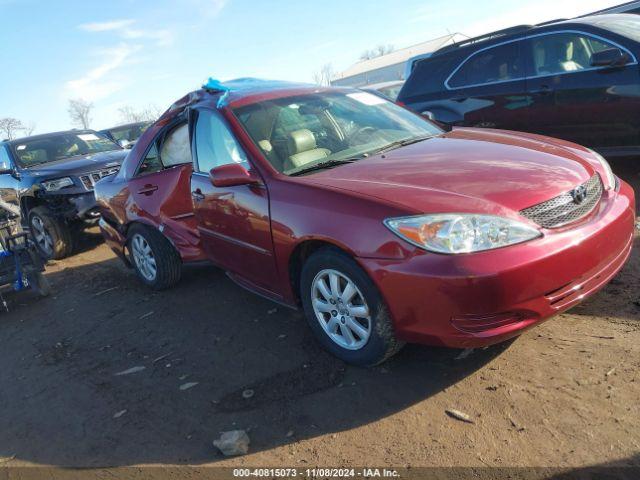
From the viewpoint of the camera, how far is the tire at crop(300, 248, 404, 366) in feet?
8.67

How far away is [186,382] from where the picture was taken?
3.20m

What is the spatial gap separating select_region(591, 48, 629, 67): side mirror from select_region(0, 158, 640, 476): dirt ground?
2228 millimetres

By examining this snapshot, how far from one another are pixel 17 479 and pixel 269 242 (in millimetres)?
1854

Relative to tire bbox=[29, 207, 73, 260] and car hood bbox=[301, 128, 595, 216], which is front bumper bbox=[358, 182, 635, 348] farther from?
tire bbox=[29, 207, 73, 260]

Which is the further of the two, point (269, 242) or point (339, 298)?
point (269, 242)

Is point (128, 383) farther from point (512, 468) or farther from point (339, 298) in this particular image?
point (512, 468)

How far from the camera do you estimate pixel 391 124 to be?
3.89m

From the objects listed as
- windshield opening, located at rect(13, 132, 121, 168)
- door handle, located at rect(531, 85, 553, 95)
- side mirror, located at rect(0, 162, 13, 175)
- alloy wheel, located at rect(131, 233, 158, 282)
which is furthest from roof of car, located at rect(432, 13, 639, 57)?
side mirror, located at rect(0, 162, 13, 175)

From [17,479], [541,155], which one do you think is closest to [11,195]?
[17,479]

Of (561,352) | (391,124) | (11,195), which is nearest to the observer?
(561,352)

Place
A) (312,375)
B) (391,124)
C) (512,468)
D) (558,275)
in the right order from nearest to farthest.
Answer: (512,468) < (558,275) < (312,375) < (391,124)

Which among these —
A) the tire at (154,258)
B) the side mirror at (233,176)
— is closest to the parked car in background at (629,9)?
the side mirror at (233,176)

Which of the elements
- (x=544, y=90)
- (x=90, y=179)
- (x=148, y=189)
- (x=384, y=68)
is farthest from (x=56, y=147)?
(x=384, y=68)

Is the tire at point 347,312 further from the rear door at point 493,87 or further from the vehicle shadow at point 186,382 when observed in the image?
the rear door at point 493,87
